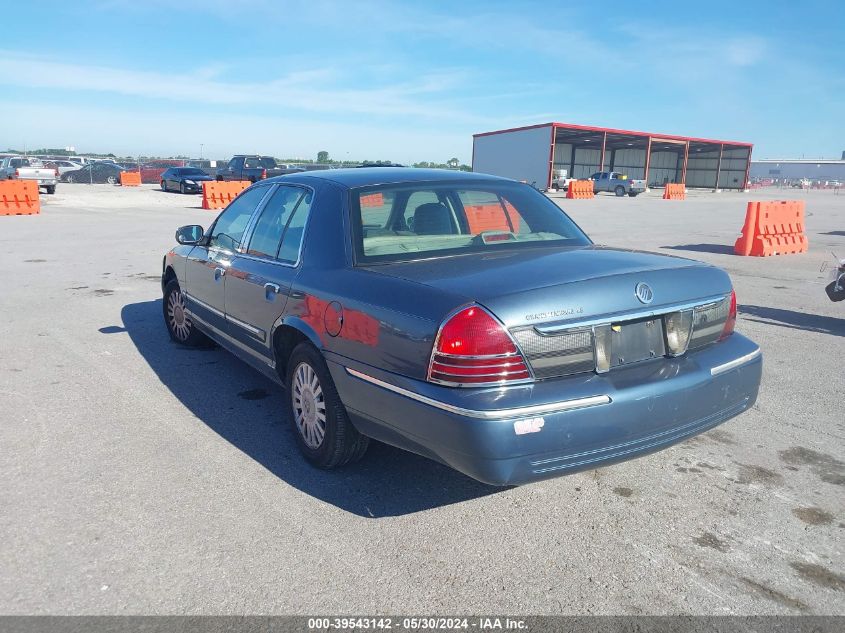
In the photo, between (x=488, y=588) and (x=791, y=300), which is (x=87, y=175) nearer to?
(x=791, y=300)

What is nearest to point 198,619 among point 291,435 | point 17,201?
point 291,435

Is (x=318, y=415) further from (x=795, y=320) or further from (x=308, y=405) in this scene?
(x=795, y=320)

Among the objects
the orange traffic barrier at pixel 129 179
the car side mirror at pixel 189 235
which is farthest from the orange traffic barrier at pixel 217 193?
the orange traffic barrier at pixel 129 179

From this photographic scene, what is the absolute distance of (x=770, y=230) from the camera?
525 inches

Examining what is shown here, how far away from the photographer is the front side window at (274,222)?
13.9 feet

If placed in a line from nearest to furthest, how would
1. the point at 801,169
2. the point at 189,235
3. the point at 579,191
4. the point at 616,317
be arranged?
1. the point at 616,317
2. the point at 189,235
3. the point at 579,191
4. the point at 801,169

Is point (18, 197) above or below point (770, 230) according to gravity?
below

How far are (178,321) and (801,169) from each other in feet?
515

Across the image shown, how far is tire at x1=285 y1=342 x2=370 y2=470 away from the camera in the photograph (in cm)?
353

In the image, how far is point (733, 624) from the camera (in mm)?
2525

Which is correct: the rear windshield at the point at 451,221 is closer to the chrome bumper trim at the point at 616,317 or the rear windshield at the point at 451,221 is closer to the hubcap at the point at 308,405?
the hubcap at the point at 308,405

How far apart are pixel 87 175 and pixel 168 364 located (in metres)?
44.1

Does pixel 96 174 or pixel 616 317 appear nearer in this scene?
pixel 616 317

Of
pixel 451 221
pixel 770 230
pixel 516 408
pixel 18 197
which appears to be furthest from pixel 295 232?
pixel 18 197
